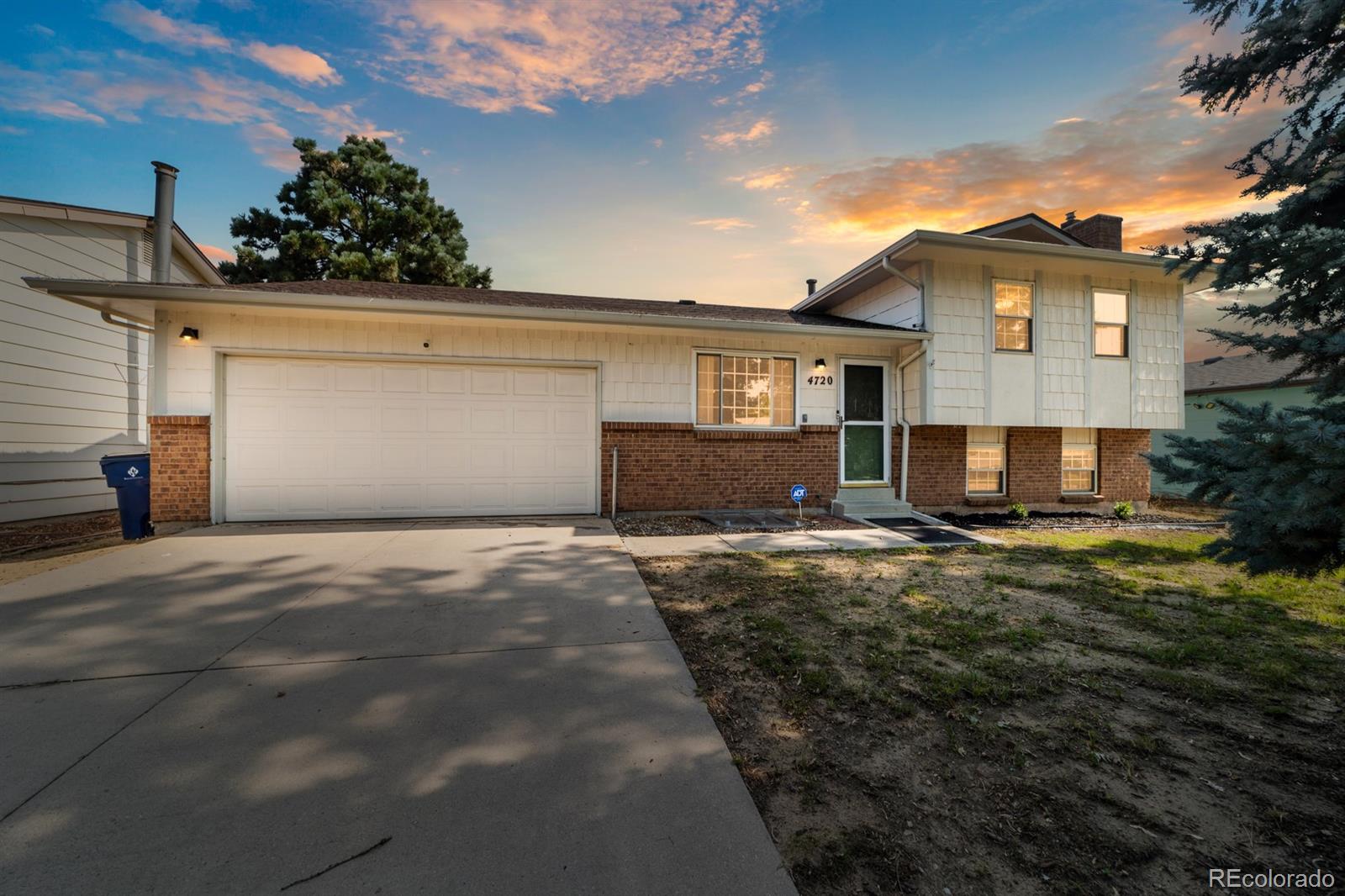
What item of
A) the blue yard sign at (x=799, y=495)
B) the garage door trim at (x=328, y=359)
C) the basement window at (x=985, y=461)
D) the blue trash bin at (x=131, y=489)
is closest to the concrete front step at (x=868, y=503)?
the blue yard sign at (x=799, y=495)

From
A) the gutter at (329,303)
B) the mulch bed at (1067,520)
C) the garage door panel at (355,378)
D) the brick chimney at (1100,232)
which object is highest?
the brick chimney at (1100,232)

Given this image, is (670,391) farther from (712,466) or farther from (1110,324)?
(1110,324)

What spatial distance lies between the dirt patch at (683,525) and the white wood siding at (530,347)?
1.63 m

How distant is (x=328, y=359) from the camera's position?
7.27 meters

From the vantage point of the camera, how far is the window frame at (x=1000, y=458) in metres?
9.37

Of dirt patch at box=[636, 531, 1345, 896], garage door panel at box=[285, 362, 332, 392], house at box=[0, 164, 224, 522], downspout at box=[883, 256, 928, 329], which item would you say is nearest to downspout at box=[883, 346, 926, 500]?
downspout at box=[883, 256, 928, 329]

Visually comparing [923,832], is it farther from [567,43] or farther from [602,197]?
[602,197]

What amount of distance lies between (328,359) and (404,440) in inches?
61.3

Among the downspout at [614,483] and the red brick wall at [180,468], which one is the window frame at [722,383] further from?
the red brick wall at [180,468]

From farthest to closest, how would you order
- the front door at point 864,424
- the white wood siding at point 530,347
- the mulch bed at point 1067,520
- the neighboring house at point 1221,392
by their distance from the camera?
the neighboring house at point 1221,392
the front door at point 864,424
the mulch bed at point 1067,520
the white wood siding at point 530,347

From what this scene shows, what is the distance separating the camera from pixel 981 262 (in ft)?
27.7

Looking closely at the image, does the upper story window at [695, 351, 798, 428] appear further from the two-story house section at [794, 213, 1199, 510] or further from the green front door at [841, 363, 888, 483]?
the two-story house section at [794, 213, 1199, 510]

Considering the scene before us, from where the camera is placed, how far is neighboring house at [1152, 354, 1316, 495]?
12272 mm

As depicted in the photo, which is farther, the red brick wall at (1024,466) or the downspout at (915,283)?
the red brick wall at (1024,466)
